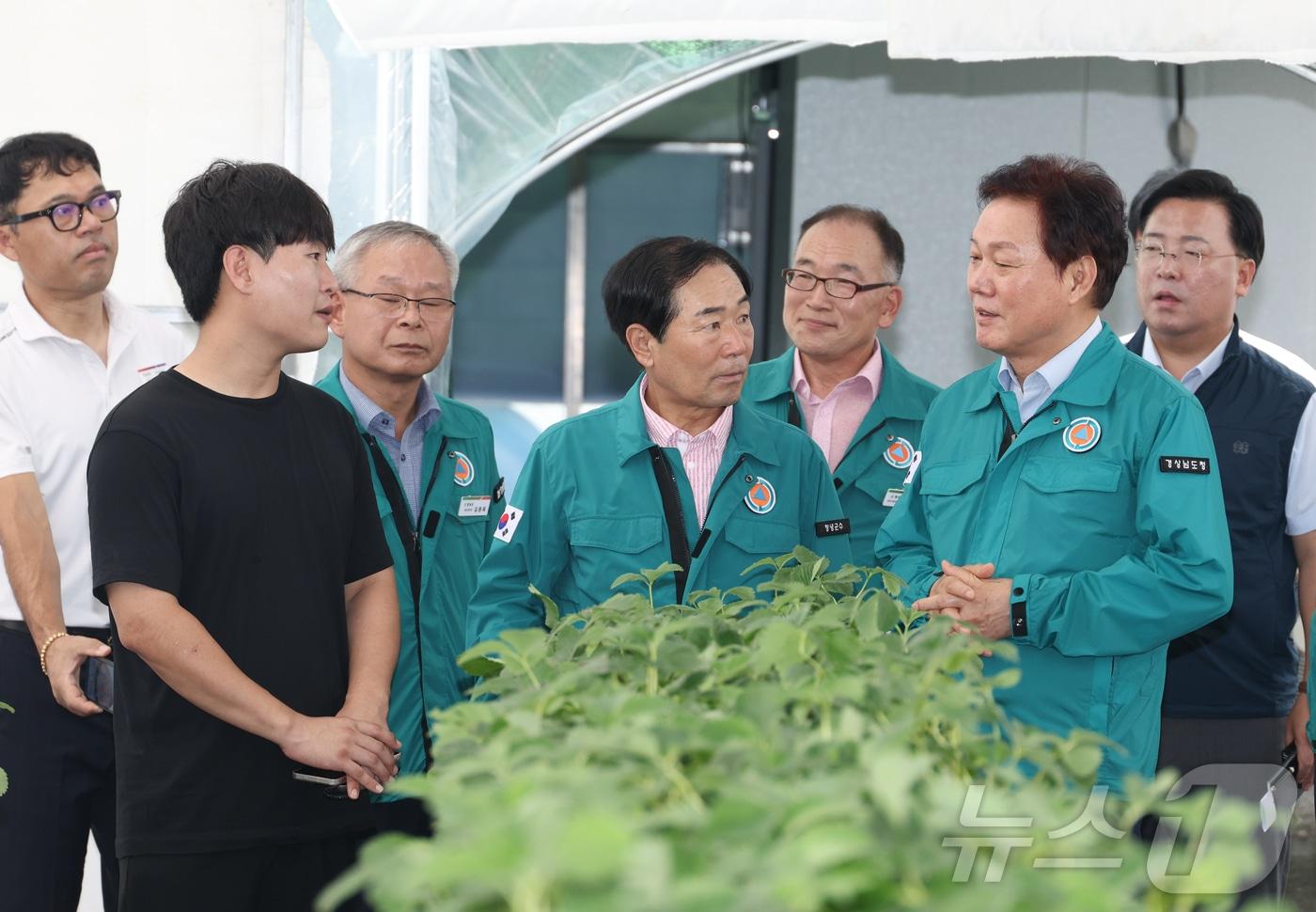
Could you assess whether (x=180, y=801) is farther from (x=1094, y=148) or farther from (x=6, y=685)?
(x=1094, y=148)

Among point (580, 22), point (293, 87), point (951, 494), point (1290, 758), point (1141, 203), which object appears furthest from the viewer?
point (293, 87)

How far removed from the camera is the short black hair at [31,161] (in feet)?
9.93

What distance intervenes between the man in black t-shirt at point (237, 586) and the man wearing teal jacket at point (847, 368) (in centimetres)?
137

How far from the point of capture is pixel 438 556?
2965 mm

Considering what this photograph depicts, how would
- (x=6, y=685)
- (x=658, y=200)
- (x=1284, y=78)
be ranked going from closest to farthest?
(x=6, y=685)
(x=1284, y=78)
(x=658, y=200)

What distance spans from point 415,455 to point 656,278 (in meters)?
0.66

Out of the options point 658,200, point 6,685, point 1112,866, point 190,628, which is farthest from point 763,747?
point 658,200

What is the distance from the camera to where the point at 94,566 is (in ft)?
7.13

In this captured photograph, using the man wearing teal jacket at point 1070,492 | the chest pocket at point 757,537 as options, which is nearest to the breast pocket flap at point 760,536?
the chest pocket at point 757,537

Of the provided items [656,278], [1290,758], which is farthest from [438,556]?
[1290,758]

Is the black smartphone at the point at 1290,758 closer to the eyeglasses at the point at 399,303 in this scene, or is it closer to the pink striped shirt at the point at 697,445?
the pink striped shirt at the point at 697,445

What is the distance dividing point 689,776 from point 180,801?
1.33m

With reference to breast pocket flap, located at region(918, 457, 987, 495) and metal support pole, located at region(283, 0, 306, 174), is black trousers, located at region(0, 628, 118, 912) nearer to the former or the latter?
breast pocket flap, located at region(918, 457, 987, 495)

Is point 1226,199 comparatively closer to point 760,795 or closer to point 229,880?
point 229,880
